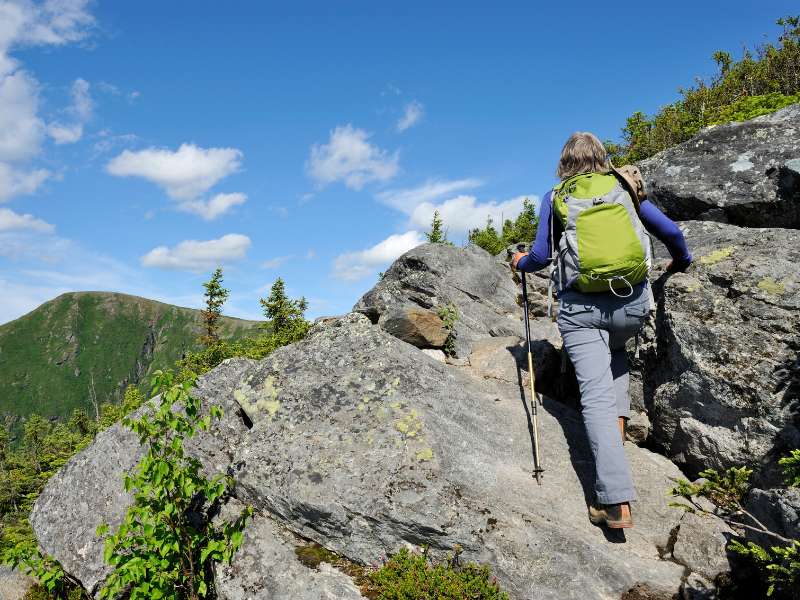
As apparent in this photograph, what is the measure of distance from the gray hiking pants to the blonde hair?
5.36 ft

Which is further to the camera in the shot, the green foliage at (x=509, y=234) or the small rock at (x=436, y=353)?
the green foliage at (x=509, y=234)

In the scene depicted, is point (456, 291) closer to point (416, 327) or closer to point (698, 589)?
point (416, 327)

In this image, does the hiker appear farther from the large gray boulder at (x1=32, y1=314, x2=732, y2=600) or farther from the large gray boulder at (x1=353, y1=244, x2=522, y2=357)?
the large gray boulder at (x1=353, y1=244, x2=522, y2=357)

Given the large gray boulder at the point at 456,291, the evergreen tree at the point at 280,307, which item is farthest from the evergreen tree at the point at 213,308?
the large gray boulder at the point at 456,291

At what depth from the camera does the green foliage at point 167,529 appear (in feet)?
19.1

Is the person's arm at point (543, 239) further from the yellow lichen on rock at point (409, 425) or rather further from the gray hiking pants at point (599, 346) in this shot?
the yellow lichen on rock at point (409, 425)

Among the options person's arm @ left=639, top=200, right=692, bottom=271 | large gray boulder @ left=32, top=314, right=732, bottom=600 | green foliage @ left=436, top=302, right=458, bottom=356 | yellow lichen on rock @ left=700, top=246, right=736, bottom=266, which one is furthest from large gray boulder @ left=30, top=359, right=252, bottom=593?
yellow lichen on rock @ left=700, top=246, right=736, bottom=266

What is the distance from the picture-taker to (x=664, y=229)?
6.54 meters

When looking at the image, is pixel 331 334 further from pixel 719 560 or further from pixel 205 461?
pixel 719 560

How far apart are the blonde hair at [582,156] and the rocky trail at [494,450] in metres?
2.42

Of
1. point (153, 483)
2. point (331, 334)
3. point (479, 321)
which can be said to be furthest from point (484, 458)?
point (479, 321)

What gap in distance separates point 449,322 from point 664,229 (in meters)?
5.43

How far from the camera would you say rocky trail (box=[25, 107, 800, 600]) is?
5.73m

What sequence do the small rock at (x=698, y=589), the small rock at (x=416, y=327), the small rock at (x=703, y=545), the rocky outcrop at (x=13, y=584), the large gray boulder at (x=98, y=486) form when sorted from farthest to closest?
the small rock at (x=416, y=327) → the rocky outcrop at (x=13, y=584) → the large gray boulder at (x=98, y=486) → the small rock at (x=703, y=545) → the small rock at (x=698, y=589)
